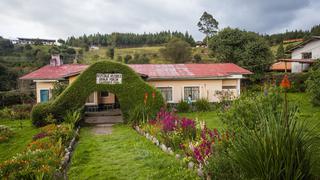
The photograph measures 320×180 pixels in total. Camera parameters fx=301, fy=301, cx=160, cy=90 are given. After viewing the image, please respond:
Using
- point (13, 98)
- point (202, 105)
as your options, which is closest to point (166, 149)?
point (202, 105)

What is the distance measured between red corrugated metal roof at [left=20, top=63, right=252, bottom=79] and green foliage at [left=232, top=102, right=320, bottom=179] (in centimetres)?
1856

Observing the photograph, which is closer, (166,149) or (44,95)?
(166,149)

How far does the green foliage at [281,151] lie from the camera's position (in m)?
4.22

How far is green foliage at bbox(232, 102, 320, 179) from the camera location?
13.9 feet

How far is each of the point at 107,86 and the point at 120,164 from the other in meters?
9.90

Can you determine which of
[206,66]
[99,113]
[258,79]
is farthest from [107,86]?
[258,79]

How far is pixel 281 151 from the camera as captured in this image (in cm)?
421

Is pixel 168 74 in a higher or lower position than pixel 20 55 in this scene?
lower

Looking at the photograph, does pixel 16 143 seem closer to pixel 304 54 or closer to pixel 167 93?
pixel 167 93

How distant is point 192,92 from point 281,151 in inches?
785

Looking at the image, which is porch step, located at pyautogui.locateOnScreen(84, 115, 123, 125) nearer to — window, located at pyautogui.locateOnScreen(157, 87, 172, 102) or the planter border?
the planter border

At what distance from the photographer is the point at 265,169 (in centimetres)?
437

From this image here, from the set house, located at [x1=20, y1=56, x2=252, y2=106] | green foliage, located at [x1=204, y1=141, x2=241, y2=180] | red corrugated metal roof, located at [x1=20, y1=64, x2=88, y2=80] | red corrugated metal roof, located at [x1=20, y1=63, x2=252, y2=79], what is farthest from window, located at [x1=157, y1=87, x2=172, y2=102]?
green foliage, located at [x1=204, y1=141, x2=241, y2=180]

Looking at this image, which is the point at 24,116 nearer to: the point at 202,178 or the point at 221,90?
the point at 221,90
